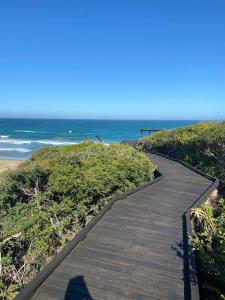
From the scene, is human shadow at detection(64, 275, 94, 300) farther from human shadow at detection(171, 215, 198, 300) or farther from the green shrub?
the green shrub

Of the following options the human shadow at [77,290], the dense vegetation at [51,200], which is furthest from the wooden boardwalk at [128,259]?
the dense vegetation at [51,200]

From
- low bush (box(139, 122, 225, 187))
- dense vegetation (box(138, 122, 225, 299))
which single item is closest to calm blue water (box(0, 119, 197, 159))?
dense vegetation (box(138, 122, 225, 299))

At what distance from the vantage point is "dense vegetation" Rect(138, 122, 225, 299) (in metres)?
5.62

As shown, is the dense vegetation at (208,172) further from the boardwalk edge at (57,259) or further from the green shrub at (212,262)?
the boardwalk edge at (57,259)

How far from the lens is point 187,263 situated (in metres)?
6.03

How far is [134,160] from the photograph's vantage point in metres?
12.2

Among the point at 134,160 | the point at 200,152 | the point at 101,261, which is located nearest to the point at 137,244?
the point at 101,261

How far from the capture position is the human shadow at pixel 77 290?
4.99m

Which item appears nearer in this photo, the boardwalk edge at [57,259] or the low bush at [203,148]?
the boardwalk edge at [57,259]

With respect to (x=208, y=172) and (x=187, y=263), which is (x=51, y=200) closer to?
(x=187, y=263)

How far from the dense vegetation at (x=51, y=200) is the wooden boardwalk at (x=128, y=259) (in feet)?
2.87

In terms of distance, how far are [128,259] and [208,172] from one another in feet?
32.9

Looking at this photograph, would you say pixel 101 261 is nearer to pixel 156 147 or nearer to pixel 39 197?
pixel 39 197

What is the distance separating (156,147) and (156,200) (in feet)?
46.6
